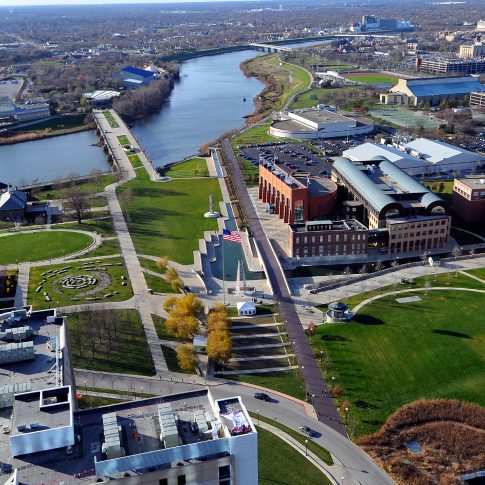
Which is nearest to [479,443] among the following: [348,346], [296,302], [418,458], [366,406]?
[418,458]

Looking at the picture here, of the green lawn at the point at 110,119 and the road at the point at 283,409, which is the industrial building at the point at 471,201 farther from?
the green lawn at the point at 110,119

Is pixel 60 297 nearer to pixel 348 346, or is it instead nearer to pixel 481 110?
pixel 348 346

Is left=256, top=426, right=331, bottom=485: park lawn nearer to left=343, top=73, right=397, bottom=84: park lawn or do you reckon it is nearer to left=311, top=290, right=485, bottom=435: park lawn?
left=311, top=290, right=485, bottom=435: park lawn

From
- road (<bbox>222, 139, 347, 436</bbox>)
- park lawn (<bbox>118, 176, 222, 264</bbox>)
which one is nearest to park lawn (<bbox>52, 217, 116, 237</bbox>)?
park lawn (<bbox>118, 176, 222, 264</bbox>)

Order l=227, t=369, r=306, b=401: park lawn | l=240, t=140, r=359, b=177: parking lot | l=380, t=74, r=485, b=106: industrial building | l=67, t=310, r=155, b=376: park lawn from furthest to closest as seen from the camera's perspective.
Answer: l=380, t=74, r=485, b=106: industrial building → l=240, t=140, r=359, b=177: parking lot → l=67, t=310, r=155, b=376: park lawn → l=227, t=369, r=306, b=401: park lawn

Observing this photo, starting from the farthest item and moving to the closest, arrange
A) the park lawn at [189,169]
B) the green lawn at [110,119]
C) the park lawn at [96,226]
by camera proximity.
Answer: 1. the green lawn at [110,119]
2. the park lawn at [189,169]
3. the park lawn at [96,226]

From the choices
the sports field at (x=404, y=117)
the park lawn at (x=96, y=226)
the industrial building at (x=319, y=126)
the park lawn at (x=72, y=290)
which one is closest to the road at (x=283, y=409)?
the park lawn at (x=72, y=290)

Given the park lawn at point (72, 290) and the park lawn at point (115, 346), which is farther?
the park lawn at point (72, 290)
